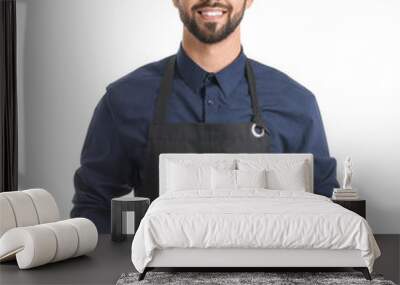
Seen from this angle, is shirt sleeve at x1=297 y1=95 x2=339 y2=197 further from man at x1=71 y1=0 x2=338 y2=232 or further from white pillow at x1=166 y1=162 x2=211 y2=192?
white pillow at x1=166 y1=162 x2=211 y2=192

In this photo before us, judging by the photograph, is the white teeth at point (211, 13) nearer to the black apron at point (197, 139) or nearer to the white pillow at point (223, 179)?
the black apron at point (197, 139)

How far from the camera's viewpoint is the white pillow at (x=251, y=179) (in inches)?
263

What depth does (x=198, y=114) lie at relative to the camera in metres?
7.22

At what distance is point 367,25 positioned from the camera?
7406 mm

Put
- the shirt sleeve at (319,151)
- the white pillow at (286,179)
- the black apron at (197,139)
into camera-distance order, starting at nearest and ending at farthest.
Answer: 1. the white pillow at (286,179)
2. the black apron at (197,139)
3. the shirt sleeve at (319,151)

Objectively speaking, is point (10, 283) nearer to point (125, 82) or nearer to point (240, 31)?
point (125, 82)

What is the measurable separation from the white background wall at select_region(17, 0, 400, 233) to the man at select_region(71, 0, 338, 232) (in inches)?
5.4

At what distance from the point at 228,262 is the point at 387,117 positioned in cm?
307

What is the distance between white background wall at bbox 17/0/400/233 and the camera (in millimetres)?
7414

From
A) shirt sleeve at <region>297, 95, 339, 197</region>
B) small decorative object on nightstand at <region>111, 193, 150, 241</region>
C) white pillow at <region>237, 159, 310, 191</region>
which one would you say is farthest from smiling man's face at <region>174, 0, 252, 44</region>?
small decorative object on nightstand at <region>111, 193, 150, 241</region>

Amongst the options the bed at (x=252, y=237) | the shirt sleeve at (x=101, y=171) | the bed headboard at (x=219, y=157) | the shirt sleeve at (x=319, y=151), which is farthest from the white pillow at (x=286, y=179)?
the shirt sleeve at (x=101, y=171)

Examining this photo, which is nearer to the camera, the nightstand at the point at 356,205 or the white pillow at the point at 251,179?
the white pillow at the point at 251,179

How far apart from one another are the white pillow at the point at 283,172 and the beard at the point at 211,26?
50.9 inches

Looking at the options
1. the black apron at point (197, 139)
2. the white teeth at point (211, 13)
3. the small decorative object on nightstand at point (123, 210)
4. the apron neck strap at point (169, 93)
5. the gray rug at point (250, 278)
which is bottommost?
the gray rug at point (250, 278)
